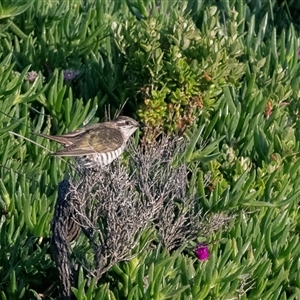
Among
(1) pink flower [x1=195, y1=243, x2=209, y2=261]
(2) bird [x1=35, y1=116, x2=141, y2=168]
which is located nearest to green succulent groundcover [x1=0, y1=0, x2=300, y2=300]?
(1) pink flower [x1=195, y1=243, x2=209, y2=261]

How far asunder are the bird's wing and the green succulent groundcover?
0.14 metres

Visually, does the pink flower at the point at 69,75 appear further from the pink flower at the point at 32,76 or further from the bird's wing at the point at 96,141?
the bird's wing at the point at 96,141

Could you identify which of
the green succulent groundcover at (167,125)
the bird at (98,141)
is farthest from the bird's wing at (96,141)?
the green succulent groundcover at (167,125)

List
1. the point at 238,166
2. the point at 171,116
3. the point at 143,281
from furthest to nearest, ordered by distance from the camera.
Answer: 1. the point at 171,116
2. the point at 238,166
3. the point at 143,281

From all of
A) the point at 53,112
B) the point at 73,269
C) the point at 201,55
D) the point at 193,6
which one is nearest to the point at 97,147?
the point at 53,112

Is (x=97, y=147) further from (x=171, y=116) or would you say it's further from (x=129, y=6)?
(x=129, y=6)

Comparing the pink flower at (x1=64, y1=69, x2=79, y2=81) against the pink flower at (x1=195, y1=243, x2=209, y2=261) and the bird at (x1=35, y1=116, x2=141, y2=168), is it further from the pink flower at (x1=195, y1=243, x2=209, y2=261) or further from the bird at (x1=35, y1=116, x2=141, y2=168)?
the pink flower at (x1=195, y1=243, x2=209, y2=261)

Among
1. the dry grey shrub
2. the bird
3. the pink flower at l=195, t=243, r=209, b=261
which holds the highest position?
the dry grey shrub

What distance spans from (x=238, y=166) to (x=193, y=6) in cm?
250

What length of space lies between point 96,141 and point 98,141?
0.01m

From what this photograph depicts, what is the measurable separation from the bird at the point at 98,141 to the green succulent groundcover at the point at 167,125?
11cm

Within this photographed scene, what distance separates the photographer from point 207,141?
5.59m

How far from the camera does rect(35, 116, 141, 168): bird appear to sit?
5398 millimetres

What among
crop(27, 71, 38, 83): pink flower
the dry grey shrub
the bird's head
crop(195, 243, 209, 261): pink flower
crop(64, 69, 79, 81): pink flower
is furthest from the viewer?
crop(64, 69, 79, 81): pink flower
